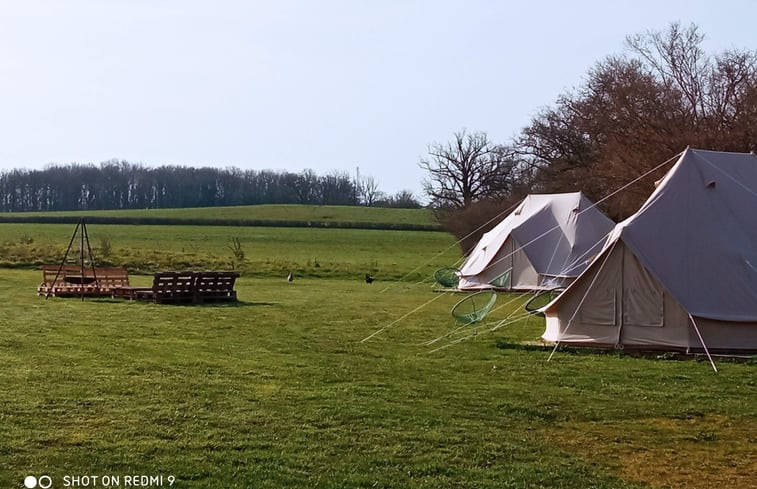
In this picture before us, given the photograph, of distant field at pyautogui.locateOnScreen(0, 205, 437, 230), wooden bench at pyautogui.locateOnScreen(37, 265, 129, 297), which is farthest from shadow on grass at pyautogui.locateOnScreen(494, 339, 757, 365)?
distant field at pyautogui.locateOnScreen(0, 205, 437, 230)

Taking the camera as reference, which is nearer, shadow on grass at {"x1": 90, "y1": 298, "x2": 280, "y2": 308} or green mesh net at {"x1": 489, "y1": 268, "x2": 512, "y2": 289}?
shadow on grass at {"x1": 90, "y1": 298, "x2": 280, "y2": 308}

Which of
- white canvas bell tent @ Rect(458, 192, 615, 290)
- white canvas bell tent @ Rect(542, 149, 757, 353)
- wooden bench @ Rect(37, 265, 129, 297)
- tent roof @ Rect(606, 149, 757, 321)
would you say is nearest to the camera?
white canvas bell tent @ Rect(542, 149, 757, 353)

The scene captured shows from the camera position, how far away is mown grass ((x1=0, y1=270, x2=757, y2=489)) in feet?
20.5

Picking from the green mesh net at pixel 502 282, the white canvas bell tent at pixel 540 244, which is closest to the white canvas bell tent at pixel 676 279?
the green mesh net at pixel 502 282

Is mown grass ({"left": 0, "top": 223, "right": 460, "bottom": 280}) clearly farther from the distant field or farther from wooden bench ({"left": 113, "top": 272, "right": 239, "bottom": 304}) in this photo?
wooden bench ({"left": 113, "top": 272, "right": 239, "bottom": 304})

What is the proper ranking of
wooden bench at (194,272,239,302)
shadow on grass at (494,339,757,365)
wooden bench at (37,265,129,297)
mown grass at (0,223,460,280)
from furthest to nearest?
mown grass at (0,223,460,280) < wooden bench at (37,265,129,297) < wooden bench at (194,272,239,302) < shadow on grass at (494,339,757,365)

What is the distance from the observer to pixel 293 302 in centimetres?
2112

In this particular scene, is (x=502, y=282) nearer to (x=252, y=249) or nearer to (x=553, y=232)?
(x=553, y=232)

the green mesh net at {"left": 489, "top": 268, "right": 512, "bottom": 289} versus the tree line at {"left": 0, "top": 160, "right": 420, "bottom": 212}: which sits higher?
the tree line at {"left": 0, "top": 160, "right": 420, "bottom": 212}

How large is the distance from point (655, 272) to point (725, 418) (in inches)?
173

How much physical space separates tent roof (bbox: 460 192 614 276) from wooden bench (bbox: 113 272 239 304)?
7742 mm

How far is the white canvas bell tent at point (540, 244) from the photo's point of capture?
950 inches

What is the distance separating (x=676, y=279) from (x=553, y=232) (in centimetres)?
1255

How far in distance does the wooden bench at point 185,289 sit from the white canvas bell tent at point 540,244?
6.99 metres
